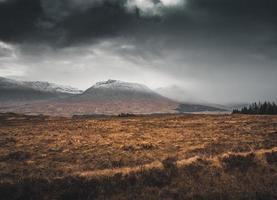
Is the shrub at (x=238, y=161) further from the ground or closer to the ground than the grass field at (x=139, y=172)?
further from the ground

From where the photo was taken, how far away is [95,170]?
1923 cm

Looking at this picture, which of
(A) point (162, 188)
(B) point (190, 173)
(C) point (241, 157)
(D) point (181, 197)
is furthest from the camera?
(C) point (241, 157)

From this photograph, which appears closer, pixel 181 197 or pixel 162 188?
pixel 181 197

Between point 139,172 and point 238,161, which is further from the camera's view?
point 238,161

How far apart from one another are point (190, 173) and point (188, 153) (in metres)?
6.64

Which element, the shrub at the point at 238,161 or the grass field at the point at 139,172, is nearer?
the grass field at the point at 139,172

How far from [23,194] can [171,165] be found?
9.44 meters

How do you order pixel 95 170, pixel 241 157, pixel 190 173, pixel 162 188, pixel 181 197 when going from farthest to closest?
1. pixel 241 157
2. pixel 95 170
3. pixel 190 173
4. pixel 162 188
5. pixel 181 197

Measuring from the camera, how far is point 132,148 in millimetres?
Result: 27906

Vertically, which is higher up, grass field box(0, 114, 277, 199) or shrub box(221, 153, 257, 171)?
shrub box(221, 153, 257, 171)

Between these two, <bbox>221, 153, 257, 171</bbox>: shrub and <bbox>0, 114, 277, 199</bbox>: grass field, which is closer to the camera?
<bbox>0, 114, 277, 199</bbox>: grass field

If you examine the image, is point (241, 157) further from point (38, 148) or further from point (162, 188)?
point (38, 148)

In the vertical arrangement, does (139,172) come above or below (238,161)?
below

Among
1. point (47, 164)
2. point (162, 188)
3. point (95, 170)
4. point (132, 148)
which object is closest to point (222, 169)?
point (162, 188)
